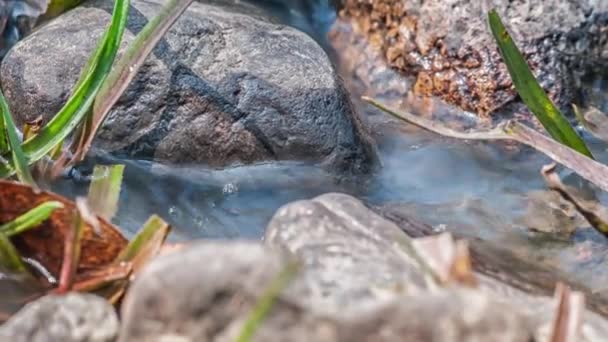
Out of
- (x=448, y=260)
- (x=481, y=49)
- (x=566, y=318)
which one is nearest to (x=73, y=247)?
(x=448, y=260)

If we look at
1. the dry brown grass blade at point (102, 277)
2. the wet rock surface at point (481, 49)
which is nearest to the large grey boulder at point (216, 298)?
the dry brown grass blade at point (102, 277)

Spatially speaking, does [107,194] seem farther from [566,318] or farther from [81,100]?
[566,318]

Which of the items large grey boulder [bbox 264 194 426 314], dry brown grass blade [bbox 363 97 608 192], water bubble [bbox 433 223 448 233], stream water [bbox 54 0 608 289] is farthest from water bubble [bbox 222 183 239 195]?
large grey boulder [bbox 264 194 426 314]

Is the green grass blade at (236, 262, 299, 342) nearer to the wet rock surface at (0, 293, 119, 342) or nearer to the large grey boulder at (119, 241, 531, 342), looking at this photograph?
the large grey boulder at (119, 241, 531, 342)

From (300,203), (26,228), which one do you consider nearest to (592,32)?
(300,203)

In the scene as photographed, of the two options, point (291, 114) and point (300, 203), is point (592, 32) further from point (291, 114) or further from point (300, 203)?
point (300, 203)

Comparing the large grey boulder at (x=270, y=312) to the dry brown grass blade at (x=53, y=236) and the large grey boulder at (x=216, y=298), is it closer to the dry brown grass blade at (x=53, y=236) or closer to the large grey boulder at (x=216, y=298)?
the large grey boulder at (x=216, y=298)
